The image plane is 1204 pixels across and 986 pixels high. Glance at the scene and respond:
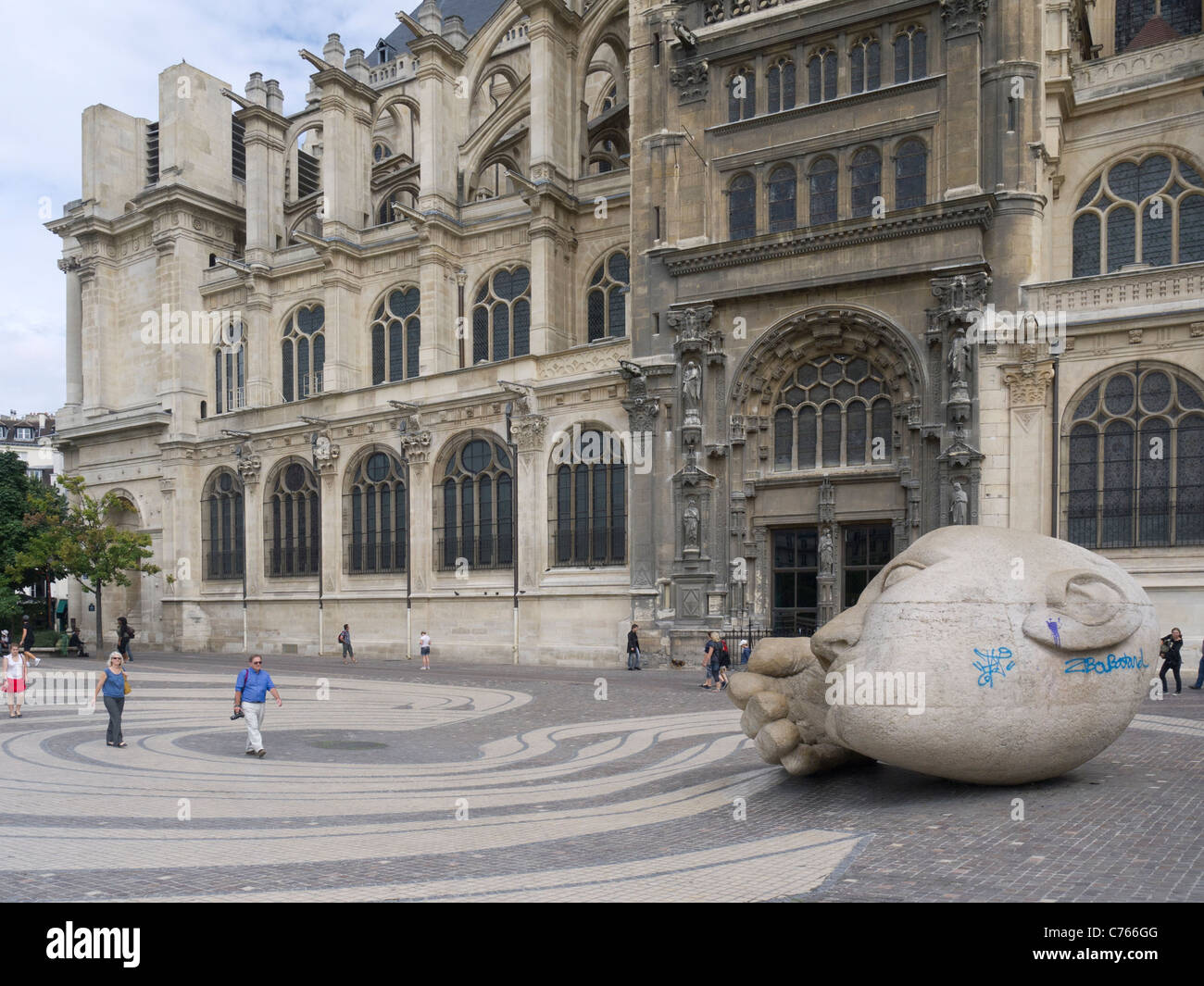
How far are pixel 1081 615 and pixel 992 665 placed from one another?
3.42 ft

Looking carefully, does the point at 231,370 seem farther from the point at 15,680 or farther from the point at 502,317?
the point at 15,680

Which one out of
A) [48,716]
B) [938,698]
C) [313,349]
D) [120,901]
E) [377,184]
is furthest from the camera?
[377,184]

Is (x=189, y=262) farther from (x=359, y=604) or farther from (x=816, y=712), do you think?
(x=816, y=712)

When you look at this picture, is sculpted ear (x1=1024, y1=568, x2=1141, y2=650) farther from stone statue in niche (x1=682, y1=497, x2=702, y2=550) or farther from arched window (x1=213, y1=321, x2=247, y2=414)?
arched window (x1=213, y1=321, x2=247, y2=414)

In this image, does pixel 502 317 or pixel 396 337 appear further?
pixel 396 337

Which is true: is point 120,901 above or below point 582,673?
above

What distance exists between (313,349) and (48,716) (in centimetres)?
3015

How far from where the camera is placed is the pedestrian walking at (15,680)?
2005 cm

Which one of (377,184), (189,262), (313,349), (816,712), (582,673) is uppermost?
(377,184)

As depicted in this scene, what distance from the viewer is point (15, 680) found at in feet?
65.8

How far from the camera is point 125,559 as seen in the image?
148 ft

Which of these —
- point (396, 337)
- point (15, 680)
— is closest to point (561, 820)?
point (15, 680)

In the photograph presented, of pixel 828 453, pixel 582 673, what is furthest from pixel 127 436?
pixel 828 453

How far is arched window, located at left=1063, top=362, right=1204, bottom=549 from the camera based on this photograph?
26531 millimetres
